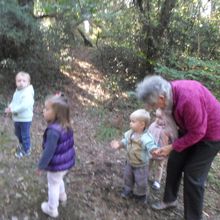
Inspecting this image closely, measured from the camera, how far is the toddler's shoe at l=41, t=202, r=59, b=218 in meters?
4.41

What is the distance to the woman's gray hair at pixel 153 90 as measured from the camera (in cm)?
391

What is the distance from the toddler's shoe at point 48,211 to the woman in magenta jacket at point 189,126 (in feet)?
4.38

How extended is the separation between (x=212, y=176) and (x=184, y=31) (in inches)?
227

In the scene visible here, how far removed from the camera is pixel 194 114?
404 cm

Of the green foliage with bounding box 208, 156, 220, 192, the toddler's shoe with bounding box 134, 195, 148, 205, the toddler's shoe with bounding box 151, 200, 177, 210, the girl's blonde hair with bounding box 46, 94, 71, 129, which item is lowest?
the green foliage with bounding box 208, 156, 220, 192

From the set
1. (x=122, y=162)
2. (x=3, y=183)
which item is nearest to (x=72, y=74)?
(x=122, y=162)

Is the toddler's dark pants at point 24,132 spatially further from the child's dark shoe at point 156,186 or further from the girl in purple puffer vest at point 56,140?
the child's dark shoe at point 156,186

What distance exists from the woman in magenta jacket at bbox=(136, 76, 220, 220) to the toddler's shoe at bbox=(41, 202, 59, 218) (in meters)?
1.34

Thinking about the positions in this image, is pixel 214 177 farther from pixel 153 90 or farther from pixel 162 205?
pixel 153 90

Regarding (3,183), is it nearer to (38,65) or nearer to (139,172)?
(139,172)

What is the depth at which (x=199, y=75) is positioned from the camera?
344 inches

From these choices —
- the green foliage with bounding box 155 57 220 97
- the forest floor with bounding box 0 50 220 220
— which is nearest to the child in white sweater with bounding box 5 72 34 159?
the forest floor with bounding box 0 50 220 220

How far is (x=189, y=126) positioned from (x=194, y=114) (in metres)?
0.15

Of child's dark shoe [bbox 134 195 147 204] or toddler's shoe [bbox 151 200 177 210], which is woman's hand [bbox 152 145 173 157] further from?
toddler's shoe [bbox 151 200 177 210]
